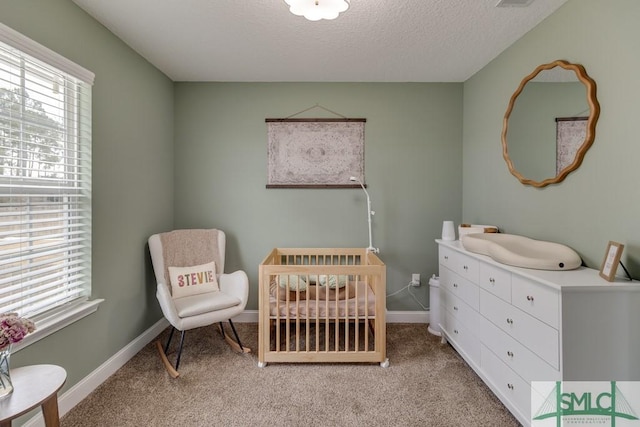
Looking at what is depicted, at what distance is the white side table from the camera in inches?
41.3

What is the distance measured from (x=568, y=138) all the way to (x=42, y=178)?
118 inches

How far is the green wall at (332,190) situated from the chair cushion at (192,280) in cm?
43

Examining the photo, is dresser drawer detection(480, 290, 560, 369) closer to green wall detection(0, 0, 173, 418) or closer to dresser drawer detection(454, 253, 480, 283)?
dresser drawer detection(454, 253, 480, 283)

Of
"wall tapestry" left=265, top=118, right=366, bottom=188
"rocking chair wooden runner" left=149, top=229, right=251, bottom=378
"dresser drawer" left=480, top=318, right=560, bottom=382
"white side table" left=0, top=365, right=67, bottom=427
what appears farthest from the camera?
"wall tapestry" left=265, top=118, right=366, bottom=188

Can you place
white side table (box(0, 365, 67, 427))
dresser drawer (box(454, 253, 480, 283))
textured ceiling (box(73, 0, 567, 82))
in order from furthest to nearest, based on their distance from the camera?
dresser drawer (box(454, 253, 480, 283)) → textured ceiling (box(73, 0, 567, 82)) → white side table (box(0, 365, 67, 427))

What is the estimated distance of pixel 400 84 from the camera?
2.92m

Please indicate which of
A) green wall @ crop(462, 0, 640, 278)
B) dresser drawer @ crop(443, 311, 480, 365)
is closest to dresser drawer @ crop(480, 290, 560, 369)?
dresser drawer @ crop(443, 311, 480, 365)

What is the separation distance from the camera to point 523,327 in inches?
59.7

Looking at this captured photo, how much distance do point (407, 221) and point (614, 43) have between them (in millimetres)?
1869

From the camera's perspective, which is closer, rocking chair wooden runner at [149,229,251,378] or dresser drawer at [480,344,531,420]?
dresser drawer at [480,344,531,420]

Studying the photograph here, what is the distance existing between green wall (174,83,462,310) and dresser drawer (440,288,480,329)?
56 centimetres

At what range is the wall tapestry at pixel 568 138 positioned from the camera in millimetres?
1628

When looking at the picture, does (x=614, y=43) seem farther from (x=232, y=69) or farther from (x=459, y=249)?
(x=232, y=69)

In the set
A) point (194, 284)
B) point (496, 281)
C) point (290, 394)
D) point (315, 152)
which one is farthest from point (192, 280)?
point (496, 281)
